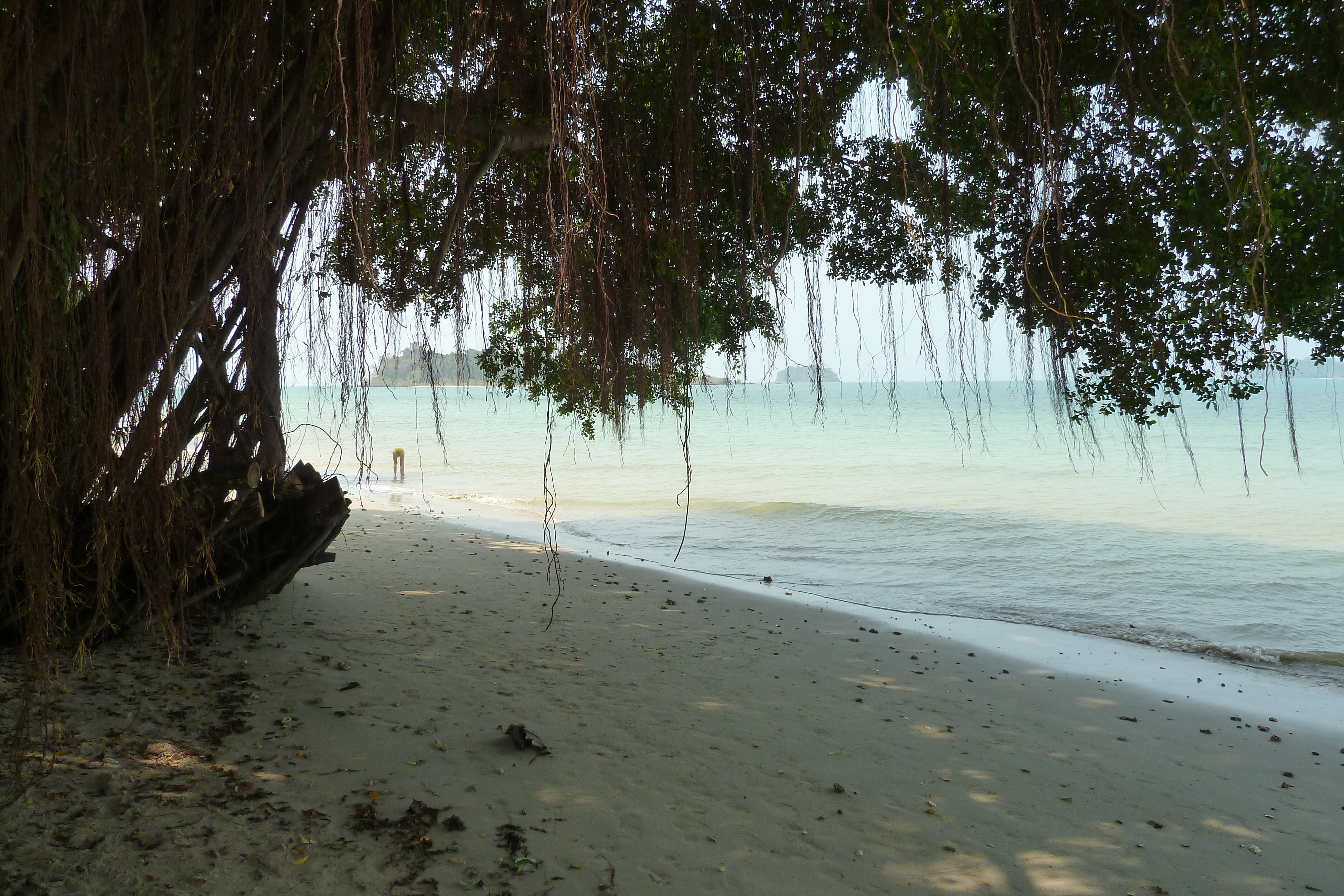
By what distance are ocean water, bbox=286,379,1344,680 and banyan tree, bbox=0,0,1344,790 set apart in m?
0.33

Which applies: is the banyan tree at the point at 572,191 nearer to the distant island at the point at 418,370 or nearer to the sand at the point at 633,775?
the distant island at the point at 418,370

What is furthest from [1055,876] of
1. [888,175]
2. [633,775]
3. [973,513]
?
[973,513]

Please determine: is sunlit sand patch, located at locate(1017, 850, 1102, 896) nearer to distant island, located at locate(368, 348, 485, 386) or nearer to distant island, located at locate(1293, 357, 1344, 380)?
distant island, located at locate(1293, 357, 1344, 380)

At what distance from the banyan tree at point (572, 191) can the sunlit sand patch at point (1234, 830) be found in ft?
5.52

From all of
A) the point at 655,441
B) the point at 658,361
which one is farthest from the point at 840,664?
the point at 655,441

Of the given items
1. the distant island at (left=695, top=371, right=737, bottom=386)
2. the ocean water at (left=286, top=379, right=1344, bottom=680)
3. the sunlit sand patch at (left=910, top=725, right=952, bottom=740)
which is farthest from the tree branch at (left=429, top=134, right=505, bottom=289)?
the sunlit sand patch at (left=910, top=725, right=952, bottom=740)

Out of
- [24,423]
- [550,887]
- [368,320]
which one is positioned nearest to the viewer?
[24,423]

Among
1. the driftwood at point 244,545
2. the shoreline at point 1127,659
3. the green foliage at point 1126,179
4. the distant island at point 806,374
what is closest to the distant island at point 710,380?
the distant island at point 806,374

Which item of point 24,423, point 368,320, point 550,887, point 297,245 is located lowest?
point 550,887

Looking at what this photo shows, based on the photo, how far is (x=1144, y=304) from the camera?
2.58 meters

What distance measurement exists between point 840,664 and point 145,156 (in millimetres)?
4476

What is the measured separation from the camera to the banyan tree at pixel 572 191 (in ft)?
5.30

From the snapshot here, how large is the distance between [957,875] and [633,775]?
121cm

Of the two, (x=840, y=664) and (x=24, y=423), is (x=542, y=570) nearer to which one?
(x=840, y=664)
